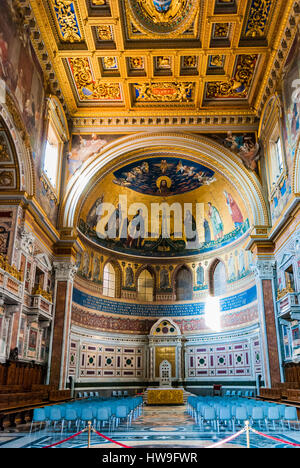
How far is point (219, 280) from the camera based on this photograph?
27.9 metres

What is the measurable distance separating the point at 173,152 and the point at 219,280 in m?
9.31

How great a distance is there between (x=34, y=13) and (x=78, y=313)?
15.2m

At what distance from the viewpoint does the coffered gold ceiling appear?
17.5 m

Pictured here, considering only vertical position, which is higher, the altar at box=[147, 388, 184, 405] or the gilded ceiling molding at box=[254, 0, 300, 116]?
the gilded ceiling molding at box=[254, 0, 300, 116]

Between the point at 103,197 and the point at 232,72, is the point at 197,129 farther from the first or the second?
the point at 103,197

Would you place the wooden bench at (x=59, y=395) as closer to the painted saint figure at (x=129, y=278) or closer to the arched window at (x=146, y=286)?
the painted saint figure at (x=129, y=278)

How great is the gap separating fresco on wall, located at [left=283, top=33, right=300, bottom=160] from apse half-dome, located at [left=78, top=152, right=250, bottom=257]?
6.33m

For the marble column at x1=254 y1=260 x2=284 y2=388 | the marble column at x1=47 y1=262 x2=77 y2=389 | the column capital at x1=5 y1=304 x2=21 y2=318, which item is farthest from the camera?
the marble column at x1=47 y1=262 x2=77 y2=389

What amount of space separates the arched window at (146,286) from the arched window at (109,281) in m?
2.17

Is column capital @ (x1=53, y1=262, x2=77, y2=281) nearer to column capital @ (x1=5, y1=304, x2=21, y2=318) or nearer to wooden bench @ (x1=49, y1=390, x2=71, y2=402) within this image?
wooden bench @ (x1=49, y1=390, x2=71, y2=402)

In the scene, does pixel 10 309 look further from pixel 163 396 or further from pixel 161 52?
pixel 161 52

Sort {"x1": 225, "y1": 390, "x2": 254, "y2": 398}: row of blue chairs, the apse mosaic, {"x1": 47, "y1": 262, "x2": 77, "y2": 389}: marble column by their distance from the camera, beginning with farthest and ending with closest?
the apse mosaic
{"x1": 225, "y1": 390, "x2": 254, "y2": 398}: row of blue chairs
{"x1": 47, "y1": 262, "x2": 77, "y2": 389}: marble column

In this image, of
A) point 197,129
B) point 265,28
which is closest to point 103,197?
point 197,129

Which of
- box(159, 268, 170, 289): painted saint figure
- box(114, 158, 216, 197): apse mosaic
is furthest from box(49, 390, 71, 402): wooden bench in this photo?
box(114, 158, 216, 197): apse mosaic
